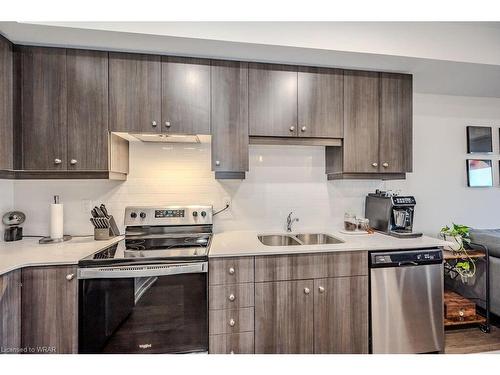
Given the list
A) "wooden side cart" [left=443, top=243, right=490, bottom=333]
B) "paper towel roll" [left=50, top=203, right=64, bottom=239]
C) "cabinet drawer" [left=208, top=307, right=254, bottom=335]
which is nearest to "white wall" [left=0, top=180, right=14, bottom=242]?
"paper towel roll" [left=50, top=203, right=64, bottom=239]

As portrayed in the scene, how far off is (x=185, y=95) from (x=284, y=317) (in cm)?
180

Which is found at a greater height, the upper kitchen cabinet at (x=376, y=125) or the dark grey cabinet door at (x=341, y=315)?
the upper kitchen cabinet at (x=376, y=125)

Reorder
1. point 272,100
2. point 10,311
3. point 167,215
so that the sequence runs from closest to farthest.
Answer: point 10,311, point 272,100, point 167,215

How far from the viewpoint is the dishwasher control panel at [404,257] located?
176cm

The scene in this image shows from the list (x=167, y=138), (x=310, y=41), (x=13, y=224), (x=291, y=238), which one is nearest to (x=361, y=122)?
(x=310, y=41)

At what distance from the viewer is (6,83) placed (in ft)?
→ 5.33

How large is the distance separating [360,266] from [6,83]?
276cm

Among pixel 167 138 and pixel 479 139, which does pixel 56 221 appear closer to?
pixel 167 138

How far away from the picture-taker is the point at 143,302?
1.53 metres

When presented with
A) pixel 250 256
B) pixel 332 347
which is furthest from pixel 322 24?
pixel 332 347

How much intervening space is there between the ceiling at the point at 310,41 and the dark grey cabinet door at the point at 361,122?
0.13 m

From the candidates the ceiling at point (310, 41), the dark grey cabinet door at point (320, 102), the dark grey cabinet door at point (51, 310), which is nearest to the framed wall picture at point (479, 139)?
the ceiling at point (310, 41)

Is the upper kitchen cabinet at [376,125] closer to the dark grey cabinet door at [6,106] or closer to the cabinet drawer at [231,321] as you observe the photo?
the cabinet drawer at [231,321]

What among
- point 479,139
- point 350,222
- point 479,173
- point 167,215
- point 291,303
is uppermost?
point 479,139
